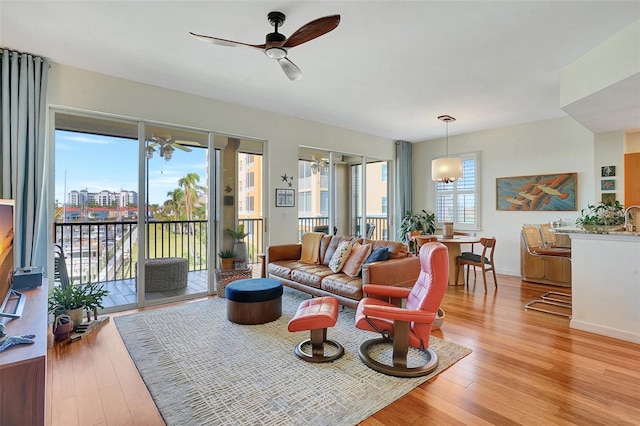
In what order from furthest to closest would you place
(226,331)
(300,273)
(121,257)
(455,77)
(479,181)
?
1. (479,181)
2. (121,257)
3. (300,273)
4. (455,77)
5. (226,331)

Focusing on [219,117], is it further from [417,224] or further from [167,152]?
[417,224]

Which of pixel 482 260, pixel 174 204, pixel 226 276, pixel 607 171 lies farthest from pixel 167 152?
pixel 607 171

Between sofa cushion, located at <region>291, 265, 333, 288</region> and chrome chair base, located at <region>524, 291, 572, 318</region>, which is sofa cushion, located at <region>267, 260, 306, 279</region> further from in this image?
chrome chair base, located at <region>524, 291, 572, 318</region>

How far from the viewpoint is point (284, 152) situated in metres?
5.52

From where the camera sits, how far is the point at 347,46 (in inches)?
124

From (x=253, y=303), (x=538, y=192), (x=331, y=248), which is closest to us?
(x=253, y=303)

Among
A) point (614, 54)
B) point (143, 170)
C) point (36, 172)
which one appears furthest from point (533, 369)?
point (36, 172)

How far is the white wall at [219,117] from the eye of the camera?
146 inches

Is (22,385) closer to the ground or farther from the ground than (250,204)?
closer to the ground

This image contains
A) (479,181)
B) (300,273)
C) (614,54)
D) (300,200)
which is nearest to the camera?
(614,54)

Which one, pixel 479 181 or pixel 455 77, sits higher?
pixel 455 77

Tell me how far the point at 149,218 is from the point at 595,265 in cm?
525

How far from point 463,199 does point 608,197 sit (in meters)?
2.36

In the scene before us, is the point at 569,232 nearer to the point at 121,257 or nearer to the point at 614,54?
the point at 614,54
